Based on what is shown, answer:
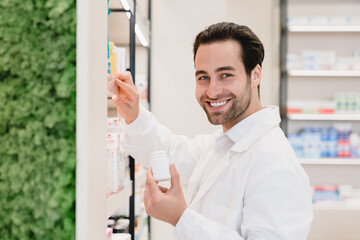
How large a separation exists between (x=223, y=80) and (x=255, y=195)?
56 cm

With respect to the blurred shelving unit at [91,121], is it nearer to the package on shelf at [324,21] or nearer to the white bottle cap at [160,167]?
the white bottle cap at [160,167]

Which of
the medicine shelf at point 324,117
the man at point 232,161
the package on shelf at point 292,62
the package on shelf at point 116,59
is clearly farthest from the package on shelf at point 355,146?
the package on shelf at point 116,59

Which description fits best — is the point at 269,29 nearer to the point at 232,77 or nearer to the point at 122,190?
the point at 232,77

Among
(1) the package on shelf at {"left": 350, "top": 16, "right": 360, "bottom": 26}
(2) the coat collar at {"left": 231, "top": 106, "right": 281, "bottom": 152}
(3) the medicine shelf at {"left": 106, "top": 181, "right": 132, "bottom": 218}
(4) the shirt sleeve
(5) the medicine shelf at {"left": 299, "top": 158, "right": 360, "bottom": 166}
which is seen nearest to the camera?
(3) the medicine shelf at {"left": 106, "top": 181, "right": 132, "bottom": 218}

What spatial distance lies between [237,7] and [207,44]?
3.36 m

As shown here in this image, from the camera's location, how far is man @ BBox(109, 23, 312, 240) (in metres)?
1.28

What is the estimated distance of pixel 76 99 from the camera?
0.79 meters

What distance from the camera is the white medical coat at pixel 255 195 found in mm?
1262

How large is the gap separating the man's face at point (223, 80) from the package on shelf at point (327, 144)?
3.13 meters

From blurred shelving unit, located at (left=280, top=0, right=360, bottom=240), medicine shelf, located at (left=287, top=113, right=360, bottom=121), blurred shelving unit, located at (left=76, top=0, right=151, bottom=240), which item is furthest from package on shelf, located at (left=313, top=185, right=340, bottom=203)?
blurred shelving unit, located at (left=76, top=0, right=151, bottom=240)

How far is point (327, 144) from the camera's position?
451 cm

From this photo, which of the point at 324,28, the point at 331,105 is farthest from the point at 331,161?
the point at 324,28

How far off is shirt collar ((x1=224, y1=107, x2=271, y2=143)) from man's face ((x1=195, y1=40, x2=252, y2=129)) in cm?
5

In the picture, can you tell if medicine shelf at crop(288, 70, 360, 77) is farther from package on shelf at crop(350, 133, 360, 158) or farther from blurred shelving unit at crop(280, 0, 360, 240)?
package on shelf at crop(350, 133, 360, 158)
